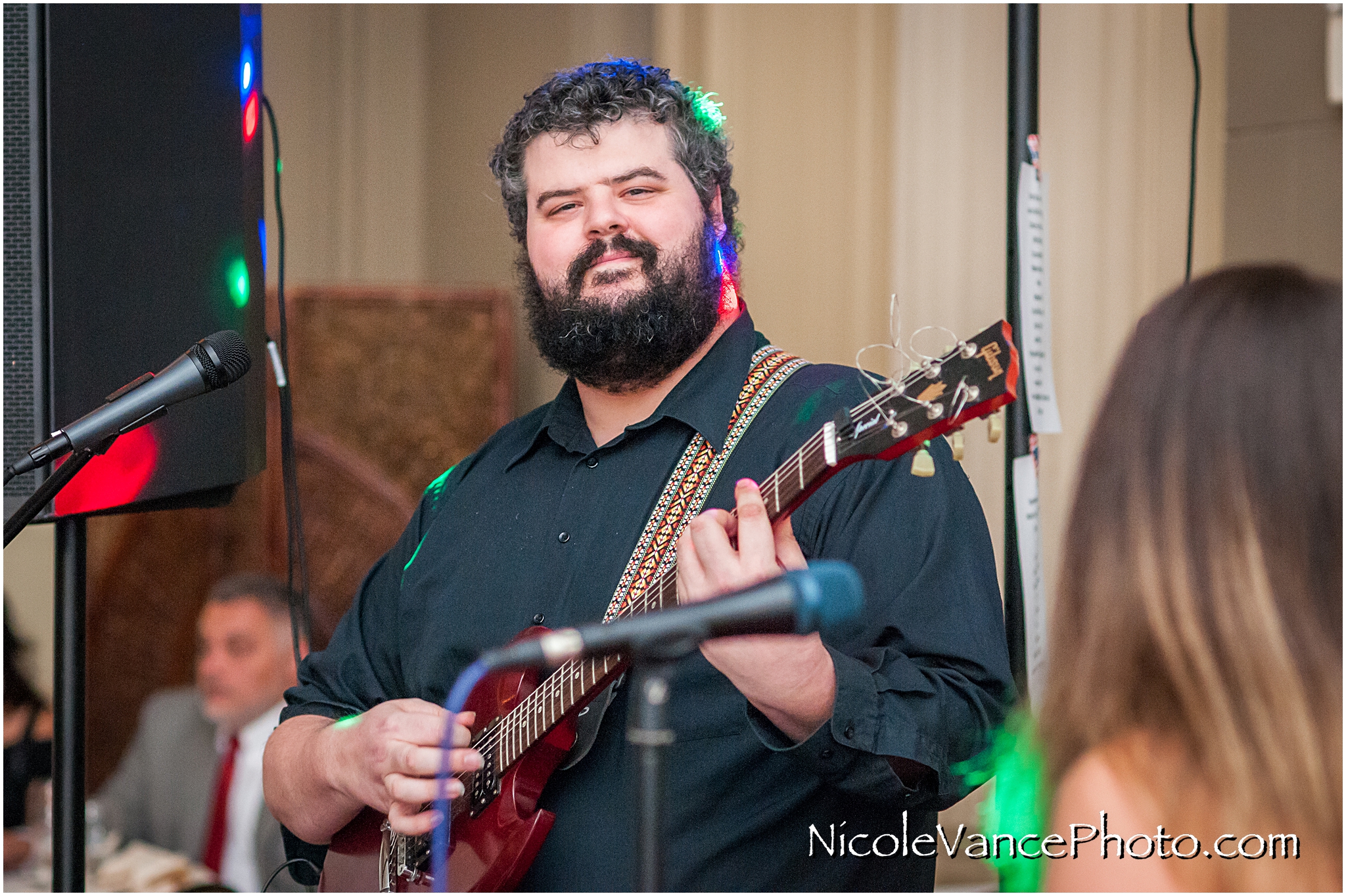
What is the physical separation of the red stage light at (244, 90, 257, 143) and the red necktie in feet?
6.06

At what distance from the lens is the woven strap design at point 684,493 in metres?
1.60

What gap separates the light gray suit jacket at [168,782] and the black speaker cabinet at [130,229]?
68.0 inches

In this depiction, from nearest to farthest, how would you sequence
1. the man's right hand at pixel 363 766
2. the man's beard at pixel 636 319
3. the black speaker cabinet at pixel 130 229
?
the man's right hand at pixel 363 766
the black speaker cabinet at pixel 130 229
the man's beard at pixel 636 319

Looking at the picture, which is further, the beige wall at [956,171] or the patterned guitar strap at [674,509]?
the beige wall at [956,171]

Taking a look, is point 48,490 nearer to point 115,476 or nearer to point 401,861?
point 115,476

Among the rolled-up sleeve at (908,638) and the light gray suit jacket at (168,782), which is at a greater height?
the rolled-up sleeve at (908,638)

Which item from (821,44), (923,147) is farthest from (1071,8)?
(821,44)

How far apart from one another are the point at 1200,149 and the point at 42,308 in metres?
2.53

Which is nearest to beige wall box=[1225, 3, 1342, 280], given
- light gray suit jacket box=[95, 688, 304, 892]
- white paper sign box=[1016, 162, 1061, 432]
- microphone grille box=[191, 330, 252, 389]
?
white paper sign box=[1016, 162, 1061, 432]

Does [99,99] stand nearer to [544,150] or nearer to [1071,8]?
[544,150]

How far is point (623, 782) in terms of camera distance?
1559 millimetres

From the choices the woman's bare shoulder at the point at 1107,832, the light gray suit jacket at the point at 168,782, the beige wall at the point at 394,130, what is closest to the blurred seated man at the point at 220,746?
the light gray suit jacket at the point at 168,782

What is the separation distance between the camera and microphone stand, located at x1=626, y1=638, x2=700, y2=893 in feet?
3.15

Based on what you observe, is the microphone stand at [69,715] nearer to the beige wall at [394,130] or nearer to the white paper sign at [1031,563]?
the white paper sign at [1031,563]
